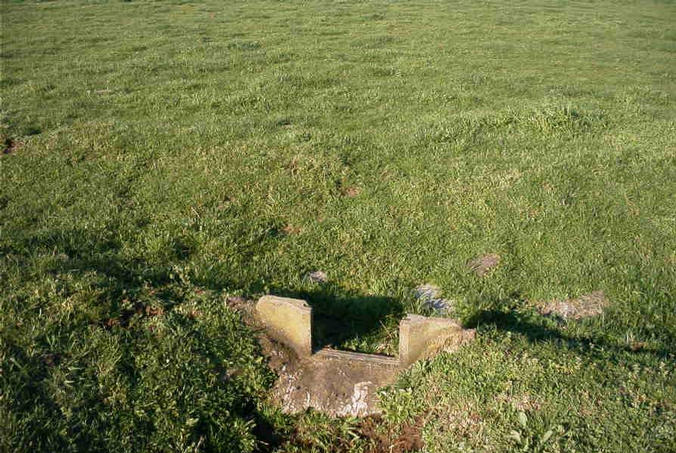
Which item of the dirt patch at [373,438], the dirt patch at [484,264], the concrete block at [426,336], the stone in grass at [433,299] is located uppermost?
the concrete block at [426,336]

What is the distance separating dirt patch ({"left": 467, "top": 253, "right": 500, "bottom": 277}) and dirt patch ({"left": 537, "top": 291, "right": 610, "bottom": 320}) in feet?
2.52

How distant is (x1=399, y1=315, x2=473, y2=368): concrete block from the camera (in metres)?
4.63

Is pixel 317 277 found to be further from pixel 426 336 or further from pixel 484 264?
pixel 426 336

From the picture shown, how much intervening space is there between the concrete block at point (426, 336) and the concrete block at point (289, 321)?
0.75 m

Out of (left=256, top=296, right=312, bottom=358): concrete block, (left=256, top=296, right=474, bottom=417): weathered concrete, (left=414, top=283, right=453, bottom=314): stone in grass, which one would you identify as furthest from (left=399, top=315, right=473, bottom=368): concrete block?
(left=414, top=283, right=453, bottom=314): stone in grass

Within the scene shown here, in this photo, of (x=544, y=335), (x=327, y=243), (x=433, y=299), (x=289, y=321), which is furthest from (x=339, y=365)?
(x=327, y=243)

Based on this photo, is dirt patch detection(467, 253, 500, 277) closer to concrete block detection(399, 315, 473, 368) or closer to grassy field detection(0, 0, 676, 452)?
grassy field detection(0, 0, 676, 452)

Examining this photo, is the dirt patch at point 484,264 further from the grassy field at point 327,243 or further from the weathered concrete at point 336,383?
the weathered concrete at point 336,383

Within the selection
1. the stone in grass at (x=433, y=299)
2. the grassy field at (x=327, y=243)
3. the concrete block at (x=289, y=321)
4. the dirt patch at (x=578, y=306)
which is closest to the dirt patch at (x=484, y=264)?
the grassy field at (x=327, y=243)

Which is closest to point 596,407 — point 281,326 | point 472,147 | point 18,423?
point 281,326

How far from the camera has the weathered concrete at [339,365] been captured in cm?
462

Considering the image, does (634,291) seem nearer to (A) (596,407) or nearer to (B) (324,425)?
(A) (596,407)

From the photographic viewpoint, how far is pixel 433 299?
622 cm

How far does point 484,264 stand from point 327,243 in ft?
6.08
